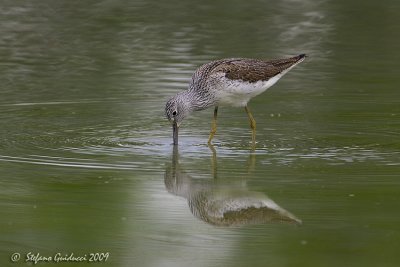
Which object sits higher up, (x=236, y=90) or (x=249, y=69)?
(x=249, y=69)

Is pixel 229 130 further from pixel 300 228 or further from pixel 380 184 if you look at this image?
pixel 300 228

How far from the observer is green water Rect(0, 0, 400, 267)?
918cm

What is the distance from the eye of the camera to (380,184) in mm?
11055

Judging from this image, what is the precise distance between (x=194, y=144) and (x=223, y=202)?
11.3 feet

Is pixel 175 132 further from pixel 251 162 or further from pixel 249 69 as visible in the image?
pixel 251 162

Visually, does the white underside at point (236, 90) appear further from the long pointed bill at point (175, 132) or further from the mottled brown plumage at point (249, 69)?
the long pointed bill at point (175, 132)

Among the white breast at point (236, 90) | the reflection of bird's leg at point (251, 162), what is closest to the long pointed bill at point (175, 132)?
the white breast at point (236, 90)

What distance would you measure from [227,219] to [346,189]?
1.69m

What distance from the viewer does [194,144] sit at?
45.4 ft

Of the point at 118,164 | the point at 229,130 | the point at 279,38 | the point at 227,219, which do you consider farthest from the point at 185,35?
the point at 227,219

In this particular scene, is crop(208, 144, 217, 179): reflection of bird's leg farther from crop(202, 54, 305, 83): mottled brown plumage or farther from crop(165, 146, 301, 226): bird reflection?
crop(202, 54, 305, 83): mottled brown plumage

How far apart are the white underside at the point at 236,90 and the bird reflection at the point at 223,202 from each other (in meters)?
2.25

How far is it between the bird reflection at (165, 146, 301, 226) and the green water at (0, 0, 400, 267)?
0.10ft

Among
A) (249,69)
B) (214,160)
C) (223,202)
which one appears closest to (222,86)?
(249,69)
